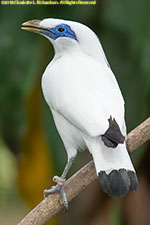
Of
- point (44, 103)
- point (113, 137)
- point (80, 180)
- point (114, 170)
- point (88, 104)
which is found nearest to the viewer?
point (113, 137)

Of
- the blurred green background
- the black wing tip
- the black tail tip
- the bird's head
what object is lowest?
the blurred green background

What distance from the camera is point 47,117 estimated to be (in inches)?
183

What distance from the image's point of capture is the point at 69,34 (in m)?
3.52

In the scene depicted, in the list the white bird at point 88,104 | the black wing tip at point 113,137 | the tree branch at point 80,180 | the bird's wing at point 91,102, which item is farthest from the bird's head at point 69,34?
the black wing tip at point 113,137

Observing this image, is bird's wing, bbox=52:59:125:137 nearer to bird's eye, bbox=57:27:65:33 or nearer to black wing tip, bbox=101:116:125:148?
black wing tip, bbox=101:116:125:148

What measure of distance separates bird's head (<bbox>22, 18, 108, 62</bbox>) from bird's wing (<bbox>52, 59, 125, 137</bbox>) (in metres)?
0.18

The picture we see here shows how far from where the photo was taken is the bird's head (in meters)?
3.51

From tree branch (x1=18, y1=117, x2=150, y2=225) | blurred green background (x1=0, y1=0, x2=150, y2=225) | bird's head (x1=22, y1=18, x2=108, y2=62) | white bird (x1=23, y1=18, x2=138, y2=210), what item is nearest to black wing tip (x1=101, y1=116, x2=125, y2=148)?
white bird (x1=23, y1=18, x2=138, y2=210)

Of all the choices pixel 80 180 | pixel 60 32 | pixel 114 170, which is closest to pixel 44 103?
pixel 60 32

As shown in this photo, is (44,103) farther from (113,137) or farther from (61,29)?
(113,137)

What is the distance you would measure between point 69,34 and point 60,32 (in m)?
0.06

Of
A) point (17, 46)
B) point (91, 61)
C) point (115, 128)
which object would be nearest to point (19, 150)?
point (17, 46)

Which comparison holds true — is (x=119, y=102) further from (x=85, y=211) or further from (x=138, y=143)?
(x=85, y=211)

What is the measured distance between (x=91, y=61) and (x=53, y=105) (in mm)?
352
